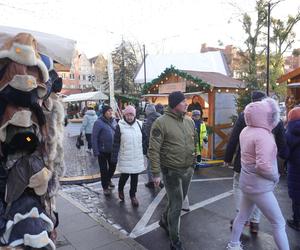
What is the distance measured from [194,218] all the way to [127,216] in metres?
1.13

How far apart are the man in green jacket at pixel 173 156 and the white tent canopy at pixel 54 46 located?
1.62m

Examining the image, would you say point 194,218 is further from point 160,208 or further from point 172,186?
point 172,186

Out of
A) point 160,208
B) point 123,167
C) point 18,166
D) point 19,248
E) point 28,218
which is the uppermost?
point 18,166

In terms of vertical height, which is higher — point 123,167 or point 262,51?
point 262,51

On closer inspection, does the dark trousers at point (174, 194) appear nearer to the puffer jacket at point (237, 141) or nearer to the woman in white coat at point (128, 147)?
the puffer jacket at point (237, 141)

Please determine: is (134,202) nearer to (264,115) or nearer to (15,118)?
(264,115)

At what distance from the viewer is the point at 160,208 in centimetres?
582

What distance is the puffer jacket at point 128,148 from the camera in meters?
5.84

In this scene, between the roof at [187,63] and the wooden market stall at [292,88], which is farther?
the roof at [187,63]

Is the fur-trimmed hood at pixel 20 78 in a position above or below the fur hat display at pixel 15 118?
above

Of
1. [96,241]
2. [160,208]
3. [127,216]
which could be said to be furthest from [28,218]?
[160,208]

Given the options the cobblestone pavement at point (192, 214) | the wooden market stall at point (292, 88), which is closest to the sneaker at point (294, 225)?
the cobblestone pavement at point (192, 214)

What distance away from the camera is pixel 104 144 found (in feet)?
22.3

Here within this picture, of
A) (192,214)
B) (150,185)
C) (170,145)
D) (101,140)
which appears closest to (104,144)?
(101,140)
